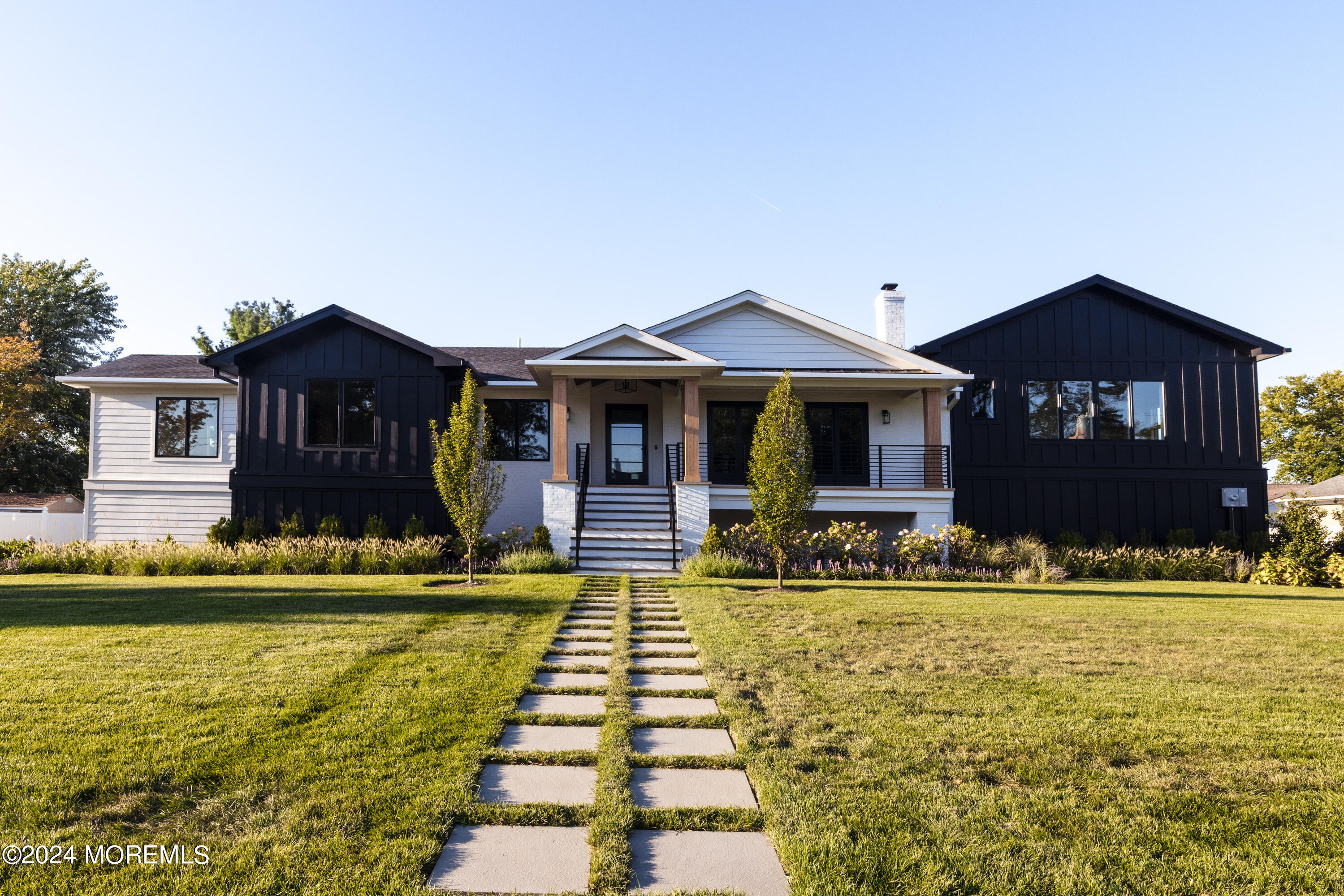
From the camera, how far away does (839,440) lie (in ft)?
54.1

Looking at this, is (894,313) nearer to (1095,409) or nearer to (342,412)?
(1095,409)

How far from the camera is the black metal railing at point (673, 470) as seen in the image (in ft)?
45.2

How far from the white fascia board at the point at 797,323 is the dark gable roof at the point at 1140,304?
988 millimetres

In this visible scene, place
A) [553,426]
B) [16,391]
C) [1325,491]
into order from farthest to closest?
1. [1325,491]
2. [16,391]
3. [553,426]

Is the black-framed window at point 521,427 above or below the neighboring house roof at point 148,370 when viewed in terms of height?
below

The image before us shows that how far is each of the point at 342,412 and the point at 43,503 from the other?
11500mm

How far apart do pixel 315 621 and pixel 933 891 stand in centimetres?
607

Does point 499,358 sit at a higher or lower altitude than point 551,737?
higher

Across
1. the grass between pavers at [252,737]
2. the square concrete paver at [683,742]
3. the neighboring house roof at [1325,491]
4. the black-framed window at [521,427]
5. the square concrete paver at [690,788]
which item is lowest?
the square concrete paver at [683,742]

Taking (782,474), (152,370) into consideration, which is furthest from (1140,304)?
(152,370)

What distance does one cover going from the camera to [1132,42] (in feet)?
40.3

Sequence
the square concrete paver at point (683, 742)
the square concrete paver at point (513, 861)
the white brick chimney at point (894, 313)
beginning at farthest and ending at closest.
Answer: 1. the white brick chimney at point (894, 313)
2. the square concrete paver at point (683, 742)
3. the square concrete paver at point (513, 861)

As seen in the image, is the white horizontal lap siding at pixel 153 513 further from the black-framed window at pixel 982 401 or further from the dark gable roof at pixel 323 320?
the black-framed window at pixel 982 401

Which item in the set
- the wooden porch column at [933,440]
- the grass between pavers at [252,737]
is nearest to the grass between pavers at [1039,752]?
the grass between pavers at [252,737]
